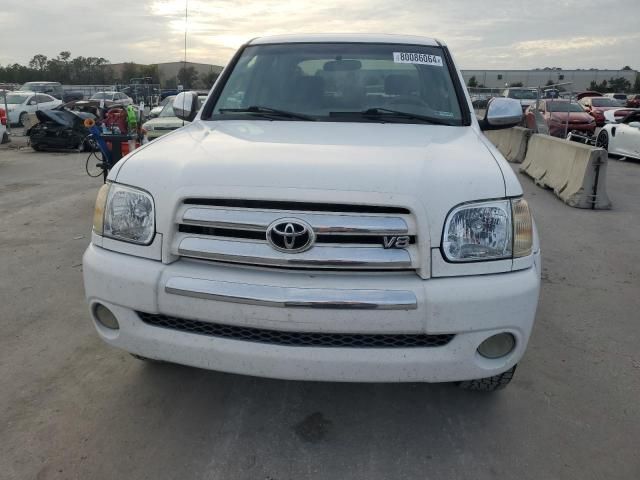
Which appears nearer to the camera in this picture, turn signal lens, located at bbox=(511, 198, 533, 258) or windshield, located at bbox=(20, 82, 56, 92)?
turn signal lens, located at bbox=(511, 198, 533, 258)

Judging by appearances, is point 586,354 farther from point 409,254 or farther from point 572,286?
point 409,254

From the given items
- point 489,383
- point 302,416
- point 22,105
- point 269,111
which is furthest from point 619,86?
point 302,416

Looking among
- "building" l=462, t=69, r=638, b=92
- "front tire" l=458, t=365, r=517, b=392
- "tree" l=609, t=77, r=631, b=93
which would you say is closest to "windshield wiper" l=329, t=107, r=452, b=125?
"front tire" l=458, t=365, r=517, b=392

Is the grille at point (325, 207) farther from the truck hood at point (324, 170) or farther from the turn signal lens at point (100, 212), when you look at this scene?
the turn signal lens at point (100, 212)

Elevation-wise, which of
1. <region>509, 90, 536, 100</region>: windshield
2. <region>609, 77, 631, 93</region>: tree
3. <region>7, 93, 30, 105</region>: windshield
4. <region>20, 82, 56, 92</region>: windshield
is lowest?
<region>7, 93, 30, 105</region>: windshield

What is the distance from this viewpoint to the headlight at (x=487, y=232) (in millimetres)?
2311

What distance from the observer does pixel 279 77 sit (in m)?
3.80

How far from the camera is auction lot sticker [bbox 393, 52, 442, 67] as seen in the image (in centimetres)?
379

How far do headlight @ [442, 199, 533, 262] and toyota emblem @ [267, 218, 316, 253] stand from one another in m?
0.57

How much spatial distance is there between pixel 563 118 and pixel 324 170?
19583 millimetres

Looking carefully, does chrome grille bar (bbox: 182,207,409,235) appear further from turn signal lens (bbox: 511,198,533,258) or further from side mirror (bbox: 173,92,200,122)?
side mirror (bbox: 173,92,200,122)

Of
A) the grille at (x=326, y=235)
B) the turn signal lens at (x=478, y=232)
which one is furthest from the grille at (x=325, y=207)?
the turn signal lens at (x=478, y=232)

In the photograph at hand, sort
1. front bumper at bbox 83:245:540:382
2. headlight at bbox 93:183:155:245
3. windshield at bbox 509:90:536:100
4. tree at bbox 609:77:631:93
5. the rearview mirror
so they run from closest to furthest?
front bumper at bbox 83:245:540:382
headlight at bbox 93:183:155:245
the rearview mirror
windshield at bbox 509:90:536:100
tree at bbox 609:77:631:93

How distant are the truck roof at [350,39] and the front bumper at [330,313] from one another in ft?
7.45
